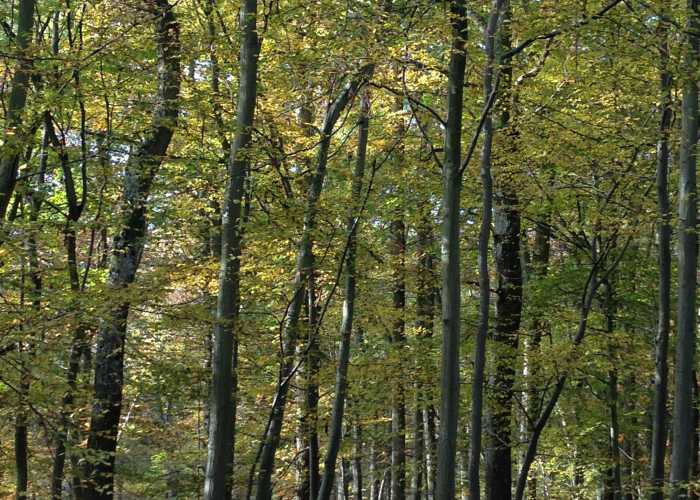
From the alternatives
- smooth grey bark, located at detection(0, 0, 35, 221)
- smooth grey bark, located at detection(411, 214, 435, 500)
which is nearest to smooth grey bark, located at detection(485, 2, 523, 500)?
smooth grey bark, located at detection(411, 214, 435, 500)

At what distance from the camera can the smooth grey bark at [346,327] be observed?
8.44m

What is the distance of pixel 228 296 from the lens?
22.9ft

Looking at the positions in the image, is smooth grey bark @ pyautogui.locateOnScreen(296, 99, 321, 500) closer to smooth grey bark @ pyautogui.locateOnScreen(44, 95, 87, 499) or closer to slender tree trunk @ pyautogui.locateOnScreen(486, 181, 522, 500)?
slender tree trunk @ pyautogui.locateOnScreen(486, 181, 522, 500)

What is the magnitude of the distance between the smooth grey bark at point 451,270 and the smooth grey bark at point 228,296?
1.95 m

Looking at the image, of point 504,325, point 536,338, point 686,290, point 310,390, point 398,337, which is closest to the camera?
point 686,290

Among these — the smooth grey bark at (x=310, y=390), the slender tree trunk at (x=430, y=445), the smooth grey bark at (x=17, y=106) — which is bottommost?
the slender tree trunk at (x=430, y=445)

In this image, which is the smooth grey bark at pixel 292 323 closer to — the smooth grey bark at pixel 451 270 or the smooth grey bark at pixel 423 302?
the smooth grey bark at pixel 451 270

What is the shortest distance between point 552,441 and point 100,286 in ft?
29.3

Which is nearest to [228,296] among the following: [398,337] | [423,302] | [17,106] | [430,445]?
[17,106]

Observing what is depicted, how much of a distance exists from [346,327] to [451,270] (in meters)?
3.03

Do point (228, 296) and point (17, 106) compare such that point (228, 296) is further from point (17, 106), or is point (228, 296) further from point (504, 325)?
point (504, 325)

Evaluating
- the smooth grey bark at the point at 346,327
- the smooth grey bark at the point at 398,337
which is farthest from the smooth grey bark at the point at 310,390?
the smooth grey bark at the point at 398,337

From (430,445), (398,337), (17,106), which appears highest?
(17,106)

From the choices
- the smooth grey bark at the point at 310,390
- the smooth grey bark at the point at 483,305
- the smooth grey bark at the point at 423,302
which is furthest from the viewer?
the smooth grey bark at the point at 423,302
